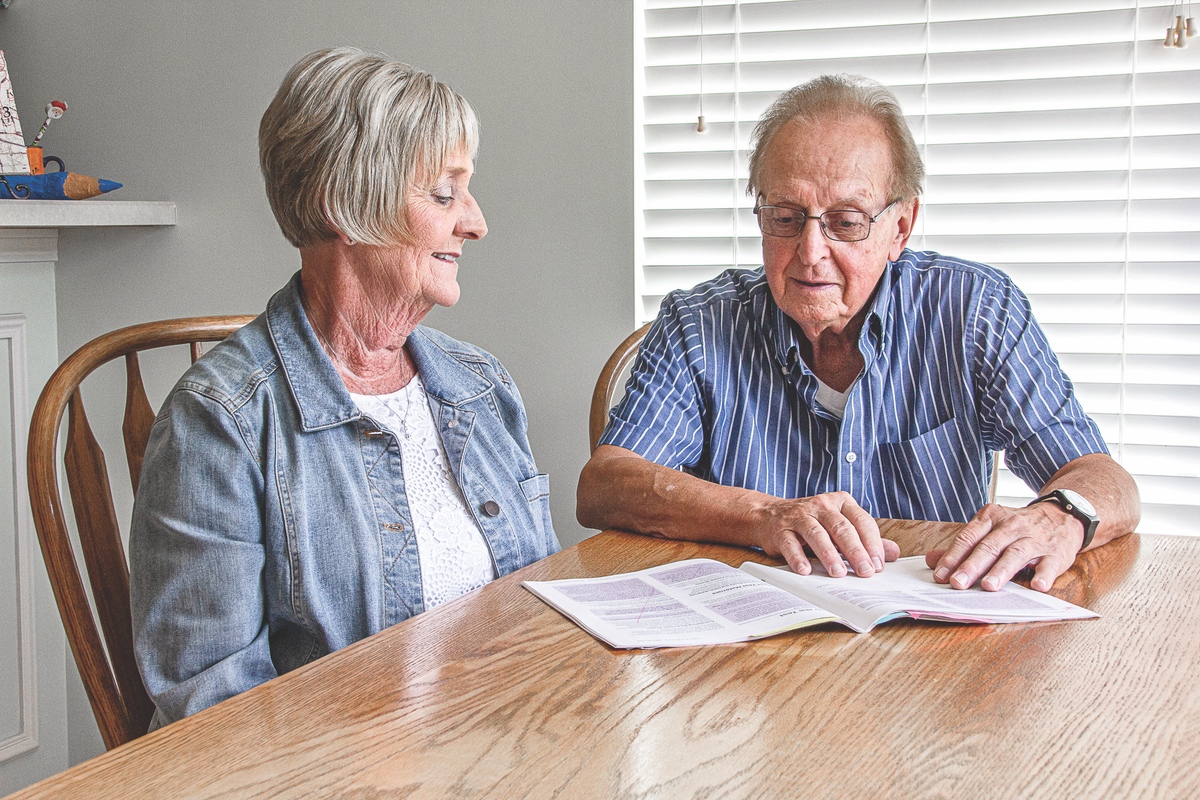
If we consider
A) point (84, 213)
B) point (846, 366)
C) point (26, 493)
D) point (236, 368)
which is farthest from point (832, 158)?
point (26, 493)

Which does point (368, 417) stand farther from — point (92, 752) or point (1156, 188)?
point (92, 752)

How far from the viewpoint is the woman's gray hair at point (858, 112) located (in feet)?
5.16

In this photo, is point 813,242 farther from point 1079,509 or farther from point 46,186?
point 46,186

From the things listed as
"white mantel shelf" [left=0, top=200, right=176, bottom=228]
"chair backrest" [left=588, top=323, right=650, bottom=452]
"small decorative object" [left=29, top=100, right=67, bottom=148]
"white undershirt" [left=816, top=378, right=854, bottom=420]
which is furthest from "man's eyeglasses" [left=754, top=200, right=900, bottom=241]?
"small decorative object" [left=29, top=100, right=67, bottom=148]

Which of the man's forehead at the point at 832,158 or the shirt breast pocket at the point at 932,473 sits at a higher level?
the man's forehead at the point at 832,158

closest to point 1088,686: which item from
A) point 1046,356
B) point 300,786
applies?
point 300,786

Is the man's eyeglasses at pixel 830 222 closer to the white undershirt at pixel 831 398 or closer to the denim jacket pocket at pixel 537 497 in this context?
the white undershirt at pixel 831 398

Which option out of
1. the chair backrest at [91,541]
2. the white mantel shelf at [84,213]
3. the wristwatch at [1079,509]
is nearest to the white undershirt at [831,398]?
the wristwatch at [1079,509]

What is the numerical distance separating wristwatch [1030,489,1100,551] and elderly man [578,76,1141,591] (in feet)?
0.71

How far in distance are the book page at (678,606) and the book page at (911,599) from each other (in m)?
0.03

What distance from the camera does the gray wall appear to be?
215 cm

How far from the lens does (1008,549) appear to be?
1.14m

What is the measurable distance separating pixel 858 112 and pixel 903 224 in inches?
7.5

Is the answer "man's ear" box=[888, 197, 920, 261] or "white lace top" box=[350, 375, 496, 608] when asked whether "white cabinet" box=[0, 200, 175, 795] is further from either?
"man's ear" box=[888, 197, 920, 261]
